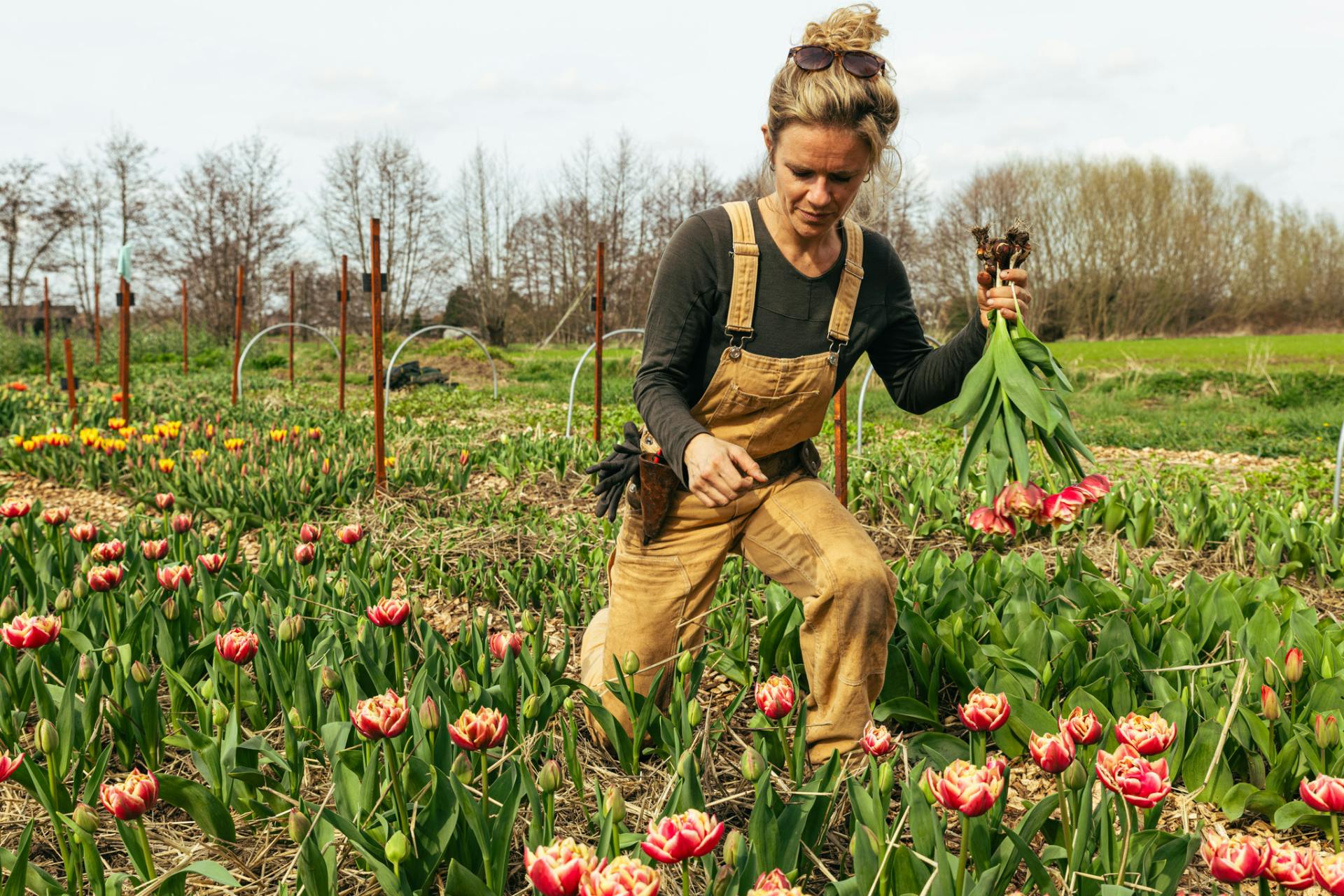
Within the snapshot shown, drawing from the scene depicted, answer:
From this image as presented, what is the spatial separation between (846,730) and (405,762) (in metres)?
0.94

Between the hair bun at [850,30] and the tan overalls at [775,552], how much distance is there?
0.40m

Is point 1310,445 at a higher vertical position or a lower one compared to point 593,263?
lower

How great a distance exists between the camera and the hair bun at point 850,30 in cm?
203

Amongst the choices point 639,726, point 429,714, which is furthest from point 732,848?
point 639,726

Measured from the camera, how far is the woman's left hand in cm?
191

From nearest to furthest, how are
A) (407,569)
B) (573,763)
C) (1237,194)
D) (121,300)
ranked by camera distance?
(573,763), (407,569), (121,300), (1237,194)

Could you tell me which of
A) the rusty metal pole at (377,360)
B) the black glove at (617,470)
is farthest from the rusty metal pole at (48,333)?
the black glove at (617,470)

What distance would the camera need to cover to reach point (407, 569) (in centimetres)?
346

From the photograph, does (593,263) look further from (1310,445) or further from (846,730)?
(846,730)

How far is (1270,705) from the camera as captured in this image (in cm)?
195

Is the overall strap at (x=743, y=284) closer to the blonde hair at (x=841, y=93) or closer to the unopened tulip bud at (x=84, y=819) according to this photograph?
the blonde hair at (x=841, y=93)

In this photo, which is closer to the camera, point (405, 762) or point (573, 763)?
point (405, 762)

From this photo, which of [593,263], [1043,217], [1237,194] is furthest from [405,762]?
[1237,194]

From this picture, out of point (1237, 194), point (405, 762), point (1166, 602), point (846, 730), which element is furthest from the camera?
point (1237, 194)
